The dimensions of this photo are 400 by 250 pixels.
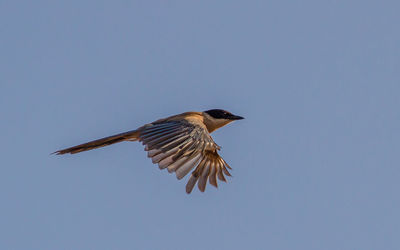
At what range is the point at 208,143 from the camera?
10.5 m

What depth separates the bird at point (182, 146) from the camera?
980cm

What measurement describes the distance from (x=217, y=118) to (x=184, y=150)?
3489 mm

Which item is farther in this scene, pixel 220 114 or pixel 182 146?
pixel 220 114

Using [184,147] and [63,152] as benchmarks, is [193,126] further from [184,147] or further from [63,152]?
[63,152]

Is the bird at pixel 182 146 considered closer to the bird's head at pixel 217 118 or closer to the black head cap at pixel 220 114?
the bird's head at pixel 217 118

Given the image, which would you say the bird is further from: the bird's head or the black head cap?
the black head cap

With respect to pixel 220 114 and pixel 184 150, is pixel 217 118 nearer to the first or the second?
pixel 220 114

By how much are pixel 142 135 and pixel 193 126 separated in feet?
2.42

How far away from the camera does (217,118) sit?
1344cm

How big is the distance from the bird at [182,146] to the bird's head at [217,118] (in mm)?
24

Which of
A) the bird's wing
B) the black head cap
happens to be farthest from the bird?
the black head cap

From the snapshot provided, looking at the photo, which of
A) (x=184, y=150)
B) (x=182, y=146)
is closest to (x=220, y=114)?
(x=182, y=146)

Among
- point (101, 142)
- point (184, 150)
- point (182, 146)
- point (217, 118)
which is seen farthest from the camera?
point (217, 118)

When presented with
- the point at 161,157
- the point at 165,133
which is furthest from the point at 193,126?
the point at 161,157
